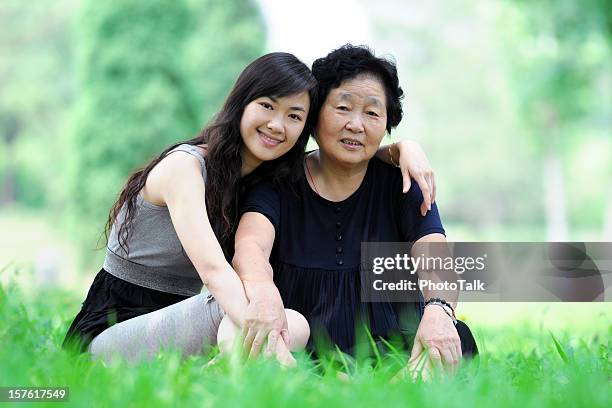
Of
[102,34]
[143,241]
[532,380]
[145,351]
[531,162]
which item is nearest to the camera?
[532,380]

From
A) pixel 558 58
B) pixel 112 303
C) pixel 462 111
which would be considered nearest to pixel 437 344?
pixel 112 303

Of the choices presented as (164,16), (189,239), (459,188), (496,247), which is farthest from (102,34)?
(459,188)

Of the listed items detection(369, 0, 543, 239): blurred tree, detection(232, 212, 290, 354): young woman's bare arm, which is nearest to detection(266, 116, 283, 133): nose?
detection(232, 212, 290, 354): young woman's bare arm

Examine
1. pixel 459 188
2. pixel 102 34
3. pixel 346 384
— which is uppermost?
pixel 459 188

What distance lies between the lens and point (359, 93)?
119 inches

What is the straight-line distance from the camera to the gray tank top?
2.89 m

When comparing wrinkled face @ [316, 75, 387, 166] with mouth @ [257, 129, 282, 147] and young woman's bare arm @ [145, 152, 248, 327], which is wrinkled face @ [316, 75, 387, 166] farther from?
young woman's bare arm @ [145, 152, 248, 327]

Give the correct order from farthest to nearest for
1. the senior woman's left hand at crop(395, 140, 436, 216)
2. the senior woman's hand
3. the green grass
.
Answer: the senior woman's left hand at crop(395, 140, 436, 216)
the senior woman's hand
the green grass

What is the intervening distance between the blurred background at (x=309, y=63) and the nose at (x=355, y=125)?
0.48m

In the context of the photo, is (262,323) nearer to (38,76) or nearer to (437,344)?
(437,344)

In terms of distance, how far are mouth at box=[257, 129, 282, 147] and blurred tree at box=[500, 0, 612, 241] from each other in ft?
25.9

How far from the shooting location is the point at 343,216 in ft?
10.2

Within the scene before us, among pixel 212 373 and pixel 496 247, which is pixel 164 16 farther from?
pixel 212 373

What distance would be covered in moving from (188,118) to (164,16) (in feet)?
4.84
